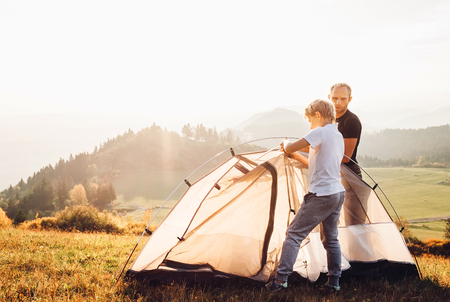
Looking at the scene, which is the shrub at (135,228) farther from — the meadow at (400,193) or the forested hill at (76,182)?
the forested hill at (76,182)

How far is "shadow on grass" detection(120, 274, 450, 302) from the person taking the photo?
12.7ft

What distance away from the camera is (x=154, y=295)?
3.92 meters

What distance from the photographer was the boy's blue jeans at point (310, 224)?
362 cm

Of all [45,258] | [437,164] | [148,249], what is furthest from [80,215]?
→ [437,164]

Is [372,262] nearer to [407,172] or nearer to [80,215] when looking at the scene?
[80,215]

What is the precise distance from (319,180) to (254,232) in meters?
1.67

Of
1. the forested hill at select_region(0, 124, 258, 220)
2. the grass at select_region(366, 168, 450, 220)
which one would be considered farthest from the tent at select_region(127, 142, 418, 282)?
the grass at select_region(366, 168, 450, 220)

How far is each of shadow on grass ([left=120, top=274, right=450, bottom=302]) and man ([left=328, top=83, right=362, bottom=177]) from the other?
192 centimetres

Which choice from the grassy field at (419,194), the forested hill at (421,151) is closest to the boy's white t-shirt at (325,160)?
the grassy field at (419,194)

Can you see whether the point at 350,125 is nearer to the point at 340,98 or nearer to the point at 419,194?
the point at 340,98

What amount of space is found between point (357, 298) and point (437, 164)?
16474cm

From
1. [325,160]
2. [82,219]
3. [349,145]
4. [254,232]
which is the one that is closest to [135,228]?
[82,219]

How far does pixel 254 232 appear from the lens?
481 cm

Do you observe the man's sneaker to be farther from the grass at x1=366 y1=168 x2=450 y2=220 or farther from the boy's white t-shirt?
the grass at x1=366 y1=168 x2=450 y2=220
